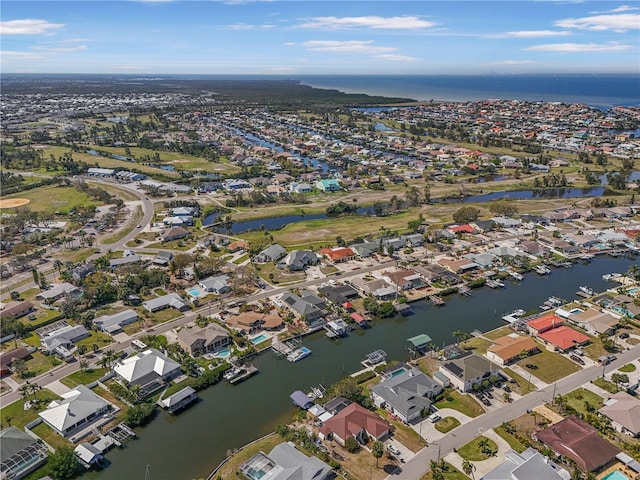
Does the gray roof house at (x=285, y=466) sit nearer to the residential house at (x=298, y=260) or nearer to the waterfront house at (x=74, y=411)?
the waterfront house at (x=74, y=411)

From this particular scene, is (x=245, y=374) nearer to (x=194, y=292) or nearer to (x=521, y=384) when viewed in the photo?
(x=194, y=292)

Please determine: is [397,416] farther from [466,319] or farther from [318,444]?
[466,319]

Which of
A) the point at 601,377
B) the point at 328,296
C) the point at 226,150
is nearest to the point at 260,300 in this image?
the point at 328,296

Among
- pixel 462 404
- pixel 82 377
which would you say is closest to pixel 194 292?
pixel 82 377

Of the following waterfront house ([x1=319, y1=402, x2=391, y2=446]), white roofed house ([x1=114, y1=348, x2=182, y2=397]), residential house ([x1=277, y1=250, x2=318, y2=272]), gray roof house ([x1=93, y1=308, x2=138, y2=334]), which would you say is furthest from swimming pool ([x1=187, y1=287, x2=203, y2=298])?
waterfront house ([x1=319, y1=402, x2=391, y2=446])

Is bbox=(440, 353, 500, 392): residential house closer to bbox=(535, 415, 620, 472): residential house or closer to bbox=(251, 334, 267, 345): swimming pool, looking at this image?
bbox=(535, 415, 620, 472): residential house

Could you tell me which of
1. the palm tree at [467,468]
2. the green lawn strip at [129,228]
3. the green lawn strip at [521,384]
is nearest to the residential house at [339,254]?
the green lawn strip at [521,384]

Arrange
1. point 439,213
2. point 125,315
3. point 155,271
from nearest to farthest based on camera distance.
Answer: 1. point 125,315
2. point 155,271
3. point 439,213
